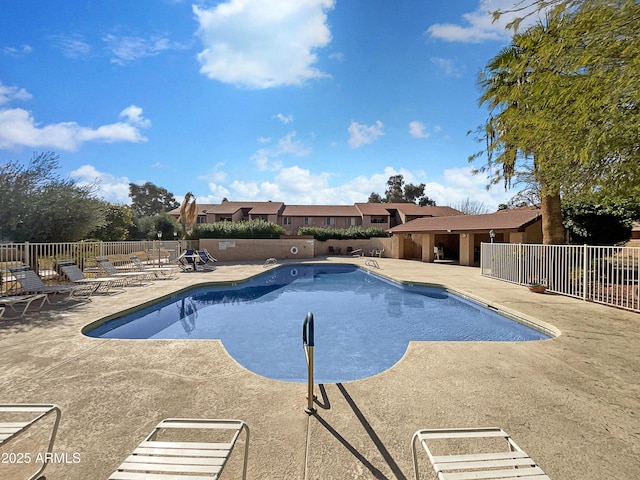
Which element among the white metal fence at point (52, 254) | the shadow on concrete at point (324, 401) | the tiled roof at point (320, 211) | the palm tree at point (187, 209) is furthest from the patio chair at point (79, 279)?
the tiled roof at point (320, 211)

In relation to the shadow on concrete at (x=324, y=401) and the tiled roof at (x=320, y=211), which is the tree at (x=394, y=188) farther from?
the shadow on concrete at (x=324, y=401)

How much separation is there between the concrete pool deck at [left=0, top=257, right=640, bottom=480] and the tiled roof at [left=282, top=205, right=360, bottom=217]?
117 ft

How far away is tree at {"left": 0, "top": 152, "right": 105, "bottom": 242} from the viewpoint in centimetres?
1152

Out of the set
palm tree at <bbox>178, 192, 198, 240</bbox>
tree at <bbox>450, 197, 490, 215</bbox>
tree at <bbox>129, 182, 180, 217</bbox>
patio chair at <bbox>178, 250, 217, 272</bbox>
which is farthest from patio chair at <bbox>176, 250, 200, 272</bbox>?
tree at <bbox>450, 197, 490, 215</bbox>

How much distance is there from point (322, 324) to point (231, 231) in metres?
18.4

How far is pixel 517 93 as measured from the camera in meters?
5.36

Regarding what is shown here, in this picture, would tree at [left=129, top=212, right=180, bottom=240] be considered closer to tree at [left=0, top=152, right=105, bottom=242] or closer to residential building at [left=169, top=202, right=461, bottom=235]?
residential building at [left=169, top=202, right=461, bottom=235]

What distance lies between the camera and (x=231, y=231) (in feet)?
Answer: 81.9

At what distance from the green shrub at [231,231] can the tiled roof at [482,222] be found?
11.5 metres

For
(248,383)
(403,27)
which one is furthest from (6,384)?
(403,27)

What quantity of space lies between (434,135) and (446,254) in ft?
36.9

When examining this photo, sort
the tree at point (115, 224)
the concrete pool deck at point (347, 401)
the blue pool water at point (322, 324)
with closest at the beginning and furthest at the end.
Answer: the concrete pool deck at point (347, 401) → the blue pool water at point (322, 324) → the tree at point (115, 224)

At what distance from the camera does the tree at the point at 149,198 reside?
192ft

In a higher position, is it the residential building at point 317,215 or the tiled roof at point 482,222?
the residential building at point 317,215
